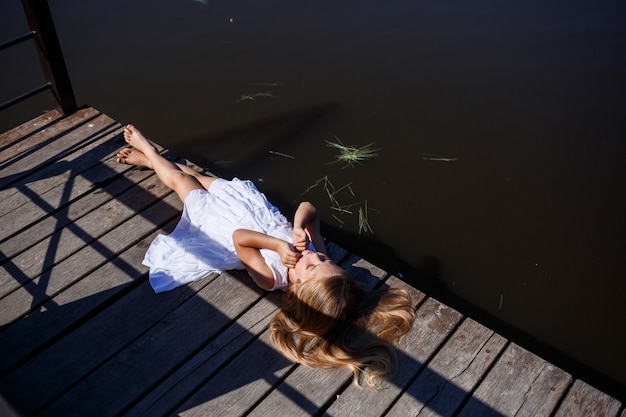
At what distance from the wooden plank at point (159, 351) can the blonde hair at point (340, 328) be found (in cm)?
31

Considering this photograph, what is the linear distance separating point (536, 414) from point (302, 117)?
12.0ft

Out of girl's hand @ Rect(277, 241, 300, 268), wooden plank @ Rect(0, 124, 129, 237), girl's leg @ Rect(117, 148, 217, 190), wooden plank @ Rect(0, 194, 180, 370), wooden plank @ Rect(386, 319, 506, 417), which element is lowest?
wooden plank @ Rect(386, 319, 506, 417)

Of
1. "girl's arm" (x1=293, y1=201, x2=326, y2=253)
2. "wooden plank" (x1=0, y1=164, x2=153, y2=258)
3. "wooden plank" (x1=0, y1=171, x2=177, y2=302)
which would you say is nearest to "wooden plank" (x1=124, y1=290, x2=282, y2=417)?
"girl's arm" (x1=293, y1=201, x2=326, y2=253)

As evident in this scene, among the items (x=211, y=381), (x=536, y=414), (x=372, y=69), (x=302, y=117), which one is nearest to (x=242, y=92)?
(x=302, y=117)

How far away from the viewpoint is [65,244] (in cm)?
392

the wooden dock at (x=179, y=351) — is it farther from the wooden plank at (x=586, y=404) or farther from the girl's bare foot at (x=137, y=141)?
the girl's bare foot at (x=137, y=141)

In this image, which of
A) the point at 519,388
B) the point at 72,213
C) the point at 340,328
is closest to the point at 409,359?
the point at 340,328

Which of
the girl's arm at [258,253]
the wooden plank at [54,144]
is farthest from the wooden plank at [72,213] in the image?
the girl's arm at [258,253]

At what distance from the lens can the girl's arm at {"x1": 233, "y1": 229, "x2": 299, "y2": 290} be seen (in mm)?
3514

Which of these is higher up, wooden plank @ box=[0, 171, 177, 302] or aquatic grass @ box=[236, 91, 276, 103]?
wooden plank @ box=[0, 171, 177, 302]

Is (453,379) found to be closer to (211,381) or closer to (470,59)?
(211,381)

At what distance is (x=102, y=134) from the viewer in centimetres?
491

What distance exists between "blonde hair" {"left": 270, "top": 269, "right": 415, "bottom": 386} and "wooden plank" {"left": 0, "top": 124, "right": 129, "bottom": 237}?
5.83 ft

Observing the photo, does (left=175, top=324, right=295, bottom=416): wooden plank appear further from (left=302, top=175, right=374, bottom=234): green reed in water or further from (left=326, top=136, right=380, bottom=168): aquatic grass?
(left=326, top=136, right=380, bottom=168): aquatic grass
